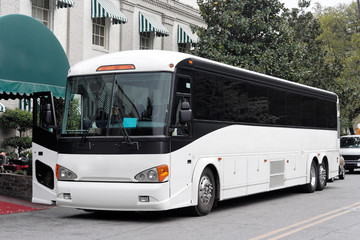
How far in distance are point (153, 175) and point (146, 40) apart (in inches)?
802

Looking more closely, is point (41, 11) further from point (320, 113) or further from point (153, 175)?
point (153, 175)

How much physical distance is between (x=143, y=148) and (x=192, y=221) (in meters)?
1.76

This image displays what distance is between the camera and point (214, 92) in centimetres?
1198

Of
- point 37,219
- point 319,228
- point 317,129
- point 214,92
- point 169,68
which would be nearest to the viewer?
point 319,228

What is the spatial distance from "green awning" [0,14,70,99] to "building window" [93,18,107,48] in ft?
36.4

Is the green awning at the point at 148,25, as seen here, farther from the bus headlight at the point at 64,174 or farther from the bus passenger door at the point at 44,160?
the bus headlight at the point at 64,174

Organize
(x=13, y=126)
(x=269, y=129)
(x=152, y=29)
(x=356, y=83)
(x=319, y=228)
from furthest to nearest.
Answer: (x=356, y=83)
(x=152, y=29)
(x=13, y=126)
(x=269, y=129)
(x=319, y=228)

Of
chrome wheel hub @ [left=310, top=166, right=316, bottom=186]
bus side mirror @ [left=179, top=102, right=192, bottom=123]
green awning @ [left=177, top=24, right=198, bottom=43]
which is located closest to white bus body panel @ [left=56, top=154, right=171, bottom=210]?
bus side mirror @ [left=179, top=102, right=192, bottom=123]

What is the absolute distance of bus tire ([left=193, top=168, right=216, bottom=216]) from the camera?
1120cm

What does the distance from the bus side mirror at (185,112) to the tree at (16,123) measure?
41.4ft

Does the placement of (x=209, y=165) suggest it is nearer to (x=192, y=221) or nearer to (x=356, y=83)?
(x=192, y=221)

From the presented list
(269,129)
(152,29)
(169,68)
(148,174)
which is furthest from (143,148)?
(152,29)

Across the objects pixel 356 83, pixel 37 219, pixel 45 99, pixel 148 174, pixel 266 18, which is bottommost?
pixel 37 219

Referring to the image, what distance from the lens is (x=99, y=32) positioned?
86.9 ft
